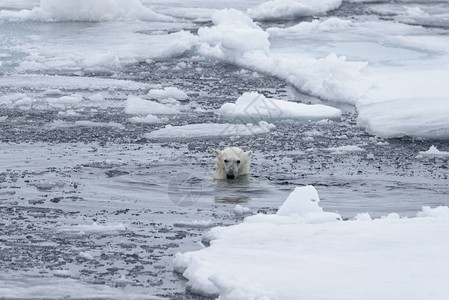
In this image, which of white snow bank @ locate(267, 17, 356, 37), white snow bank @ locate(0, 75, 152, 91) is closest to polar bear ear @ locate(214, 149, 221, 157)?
white snow bank @ locate(0, 75, 152, 91)

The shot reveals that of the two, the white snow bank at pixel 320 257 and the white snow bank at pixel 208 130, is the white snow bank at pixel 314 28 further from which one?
the white snow bank at pixel 320 257

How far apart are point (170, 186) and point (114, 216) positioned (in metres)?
1.25

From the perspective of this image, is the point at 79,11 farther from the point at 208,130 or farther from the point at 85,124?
the point at 208,130

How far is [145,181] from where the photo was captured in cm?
899

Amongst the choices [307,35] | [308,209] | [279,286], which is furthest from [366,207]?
[307,35]

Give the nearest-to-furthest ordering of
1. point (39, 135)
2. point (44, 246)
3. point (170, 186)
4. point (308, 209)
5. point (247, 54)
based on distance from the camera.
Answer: point (44, 246)
point (308, 209)
point (170, 186)
point (39, 135)
point (247, 54)

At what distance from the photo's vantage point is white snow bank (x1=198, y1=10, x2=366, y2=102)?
43.1ft

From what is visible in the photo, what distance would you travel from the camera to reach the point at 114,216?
7703mm

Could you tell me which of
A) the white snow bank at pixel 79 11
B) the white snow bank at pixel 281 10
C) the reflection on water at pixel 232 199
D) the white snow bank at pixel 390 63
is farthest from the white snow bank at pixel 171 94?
the white snow bank at pixel 281 10

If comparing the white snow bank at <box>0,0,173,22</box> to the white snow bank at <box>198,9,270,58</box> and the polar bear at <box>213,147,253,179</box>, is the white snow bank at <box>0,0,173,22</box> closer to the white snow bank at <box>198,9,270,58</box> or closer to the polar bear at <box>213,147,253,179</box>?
the white snow bank at <box>198,9,270,58</box>

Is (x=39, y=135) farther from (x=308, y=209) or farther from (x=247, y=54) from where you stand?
(x=247, y=54)

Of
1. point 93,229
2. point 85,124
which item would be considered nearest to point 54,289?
point 93,229

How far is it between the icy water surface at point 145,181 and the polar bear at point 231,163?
96 mm

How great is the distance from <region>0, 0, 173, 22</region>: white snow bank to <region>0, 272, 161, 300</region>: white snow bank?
14103 millimetres
